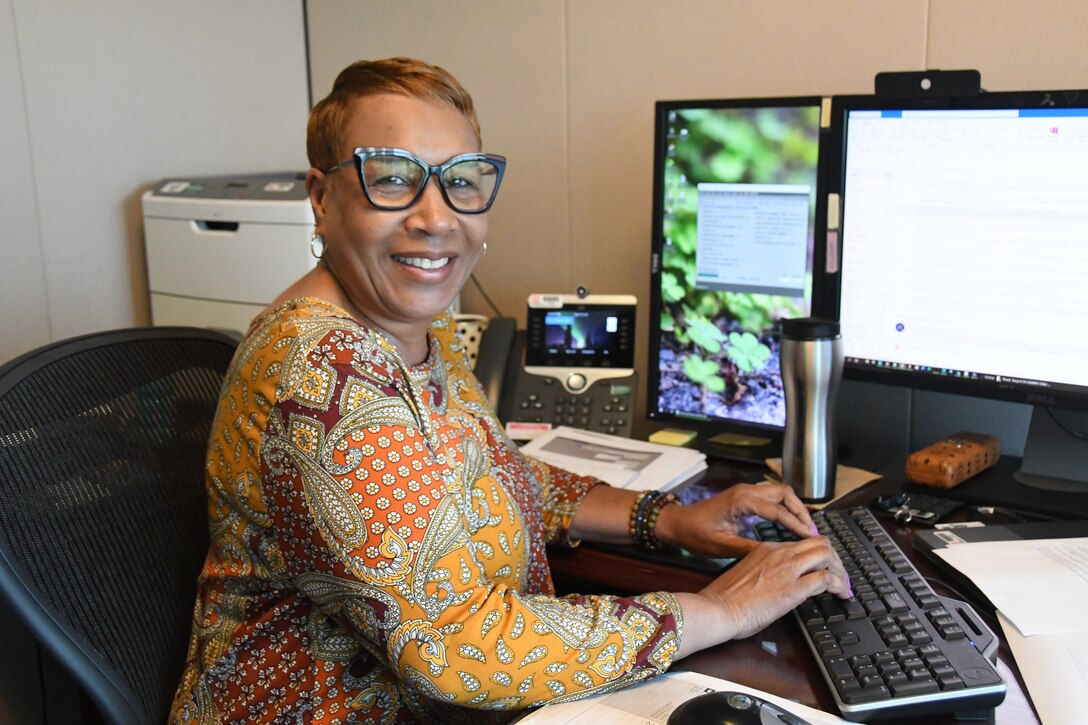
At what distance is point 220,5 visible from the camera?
7.27ft

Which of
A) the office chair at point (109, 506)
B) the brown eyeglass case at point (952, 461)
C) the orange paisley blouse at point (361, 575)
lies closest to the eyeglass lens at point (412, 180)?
the orange paisley blouse at point (361, 575)

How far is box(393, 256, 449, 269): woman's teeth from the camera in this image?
45.9 inches

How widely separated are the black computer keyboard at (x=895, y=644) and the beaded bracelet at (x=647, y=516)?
262mm

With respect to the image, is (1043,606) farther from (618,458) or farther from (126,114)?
(126,114)

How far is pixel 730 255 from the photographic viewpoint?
1613mm

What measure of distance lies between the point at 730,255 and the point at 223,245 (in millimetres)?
999

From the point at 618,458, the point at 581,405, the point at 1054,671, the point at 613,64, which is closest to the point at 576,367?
the point at 581,405

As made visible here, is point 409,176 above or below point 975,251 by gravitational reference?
above

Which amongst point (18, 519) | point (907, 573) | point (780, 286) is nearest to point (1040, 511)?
point (907, 573)

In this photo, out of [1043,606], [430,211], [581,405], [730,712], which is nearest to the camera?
[730,712]

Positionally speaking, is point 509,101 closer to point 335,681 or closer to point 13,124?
point 13,124

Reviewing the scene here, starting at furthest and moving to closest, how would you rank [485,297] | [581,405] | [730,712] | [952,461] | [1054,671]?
[485,297] → [581,405] → [952,461] → [1054,671] → [730,712]

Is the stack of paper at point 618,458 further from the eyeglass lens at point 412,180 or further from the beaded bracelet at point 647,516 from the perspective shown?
the eyeglass lens at point 412,180

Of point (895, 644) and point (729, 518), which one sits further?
point (729, 518)
